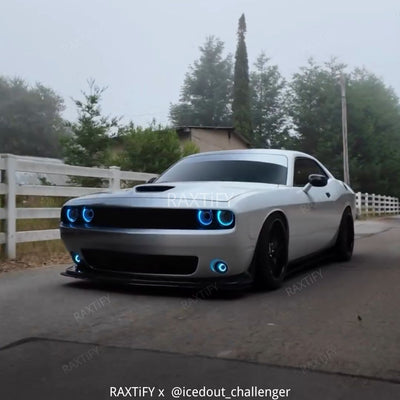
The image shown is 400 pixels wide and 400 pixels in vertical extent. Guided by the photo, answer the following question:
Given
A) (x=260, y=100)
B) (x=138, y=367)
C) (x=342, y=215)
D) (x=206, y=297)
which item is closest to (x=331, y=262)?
(x=342, y=215)

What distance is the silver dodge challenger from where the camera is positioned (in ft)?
14.2

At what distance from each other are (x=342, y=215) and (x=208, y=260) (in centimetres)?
310

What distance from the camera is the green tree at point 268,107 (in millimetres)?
57844

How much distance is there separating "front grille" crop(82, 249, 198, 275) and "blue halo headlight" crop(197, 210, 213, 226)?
0.29 m

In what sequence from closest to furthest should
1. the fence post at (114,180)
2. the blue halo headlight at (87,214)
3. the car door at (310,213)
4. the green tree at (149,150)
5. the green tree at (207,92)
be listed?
the blue halo headlight at (87,214)
the car door at (310,213)
the fence post at (114,180)
the green tree at (149,150)
the green tree at (207,92)

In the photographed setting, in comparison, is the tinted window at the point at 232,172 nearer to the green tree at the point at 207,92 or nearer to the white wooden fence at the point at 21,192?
the white wooden fence at the point at 21,192

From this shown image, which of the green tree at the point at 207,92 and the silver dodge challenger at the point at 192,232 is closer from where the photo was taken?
the silver dodge challenger at the point at 192,232

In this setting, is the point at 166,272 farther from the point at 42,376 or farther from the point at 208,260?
the point at 42,376

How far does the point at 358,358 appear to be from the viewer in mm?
3039

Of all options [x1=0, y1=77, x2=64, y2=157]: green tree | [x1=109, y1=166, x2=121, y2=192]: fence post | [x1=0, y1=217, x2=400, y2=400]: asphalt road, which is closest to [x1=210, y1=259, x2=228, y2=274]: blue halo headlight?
[x1=0, y1=217, x2=400, y2=400]: asphalt road

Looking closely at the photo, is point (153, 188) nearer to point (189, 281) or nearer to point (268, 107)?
point (189, 281)

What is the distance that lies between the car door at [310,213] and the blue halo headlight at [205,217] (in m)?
1.26

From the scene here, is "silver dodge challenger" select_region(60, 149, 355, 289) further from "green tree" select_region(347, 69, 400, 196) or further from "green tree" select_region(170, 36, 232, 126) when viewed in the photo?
"green tree" select_region(170, 36, 232, 126)

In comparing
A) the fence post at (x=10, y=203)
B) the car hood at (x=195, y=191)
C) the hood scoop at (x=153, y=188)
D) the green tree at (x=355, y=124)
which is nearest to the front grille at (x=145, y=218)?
the car hood at (x=195, y=191)
